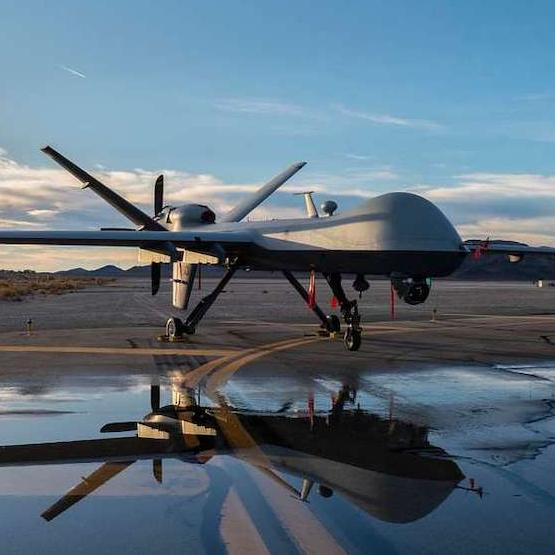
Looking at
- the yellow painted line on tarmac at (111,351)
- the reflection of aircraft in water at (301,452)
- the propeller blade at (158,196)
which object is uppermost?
the propeller blade at (158,196)

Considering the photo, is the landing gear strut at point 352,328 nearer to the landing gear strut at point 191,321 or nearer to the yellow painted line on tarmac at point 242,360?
the yellow painted line on tarmac at point 242,360

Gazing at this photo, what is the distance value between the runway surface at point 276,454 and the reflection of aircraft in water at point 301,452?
0.03 meters

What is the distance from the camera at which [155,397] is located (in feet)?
38.3

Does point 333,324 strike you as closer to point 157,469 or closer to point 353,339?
point 353,339

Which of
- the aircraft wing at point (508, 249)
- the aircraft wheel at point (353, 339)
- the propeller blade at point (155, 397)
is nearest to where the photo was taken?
the propeller blade at point (155, 397)

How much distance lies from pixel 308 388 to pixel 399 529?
7.31 meters

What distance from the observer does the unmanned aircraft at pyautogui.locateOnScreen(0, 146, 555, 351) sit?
1634 centimetres

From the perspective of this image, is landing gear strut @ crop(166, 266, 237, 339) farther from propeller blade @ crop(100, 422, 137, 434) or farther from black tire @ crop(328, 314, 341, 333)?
propeller blade @ crop(100, 422, 137, 434)

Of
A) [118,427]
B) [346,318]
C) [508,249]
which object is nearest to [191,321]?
[346,318]

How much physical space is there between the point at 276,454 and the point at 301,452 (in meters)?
0.30

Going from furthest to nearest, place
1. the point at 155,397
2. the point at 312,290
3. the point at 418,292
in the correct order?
the point at 312,290 → the point at 418,292 → the point at 155,397

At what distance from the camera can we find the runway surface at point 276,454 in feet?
17.8

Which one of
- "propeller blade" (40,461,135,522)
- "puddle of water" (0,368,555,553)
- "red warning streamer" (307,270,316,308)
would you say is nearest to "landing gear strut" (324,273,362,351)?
"red warning streamer" (307,270,316,308)

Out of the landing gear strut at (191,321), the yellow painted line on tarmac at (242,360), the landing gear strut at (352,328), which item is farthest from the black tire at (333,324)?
the landing gear strut at (191,321)
